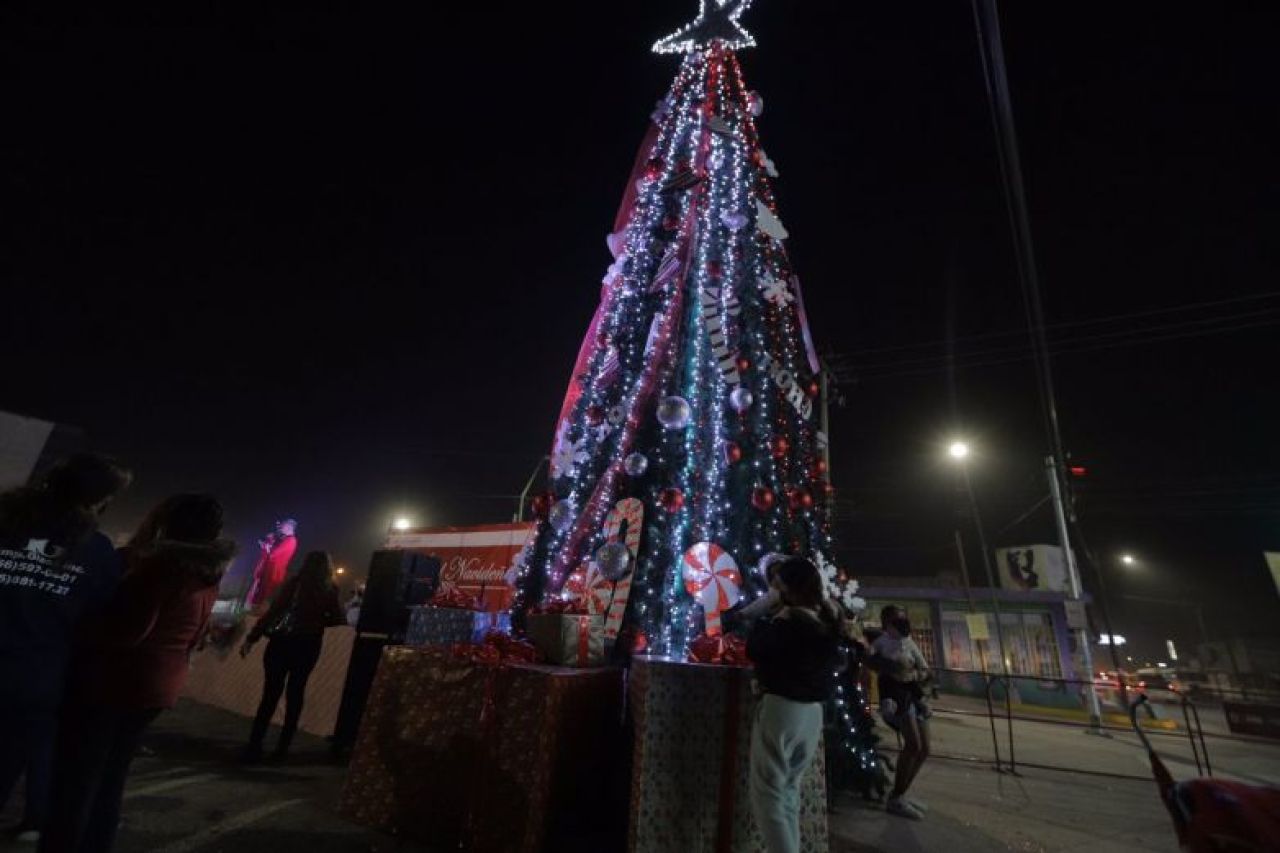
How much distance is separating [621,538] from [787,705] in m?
2.48

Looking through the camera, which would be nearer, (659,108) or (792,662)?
(792,662)

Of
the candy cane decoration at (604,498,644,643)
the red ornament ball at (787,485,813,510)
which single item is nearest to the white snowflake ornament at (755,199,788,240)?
the red ornament ball at (787,485,813,510)

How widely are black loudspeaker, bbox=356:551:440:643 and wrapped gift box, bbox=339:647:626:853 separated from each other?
1659 mm

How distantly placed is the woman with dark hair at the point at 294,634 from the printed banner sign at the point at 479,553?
7314mm

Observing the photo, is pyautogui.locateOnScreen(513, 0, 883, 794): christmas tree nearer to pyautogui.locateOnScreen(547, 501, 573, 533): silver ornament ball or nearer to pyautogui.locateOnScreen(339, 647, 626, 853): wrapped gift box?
pyautogui.locateOnScreen(547, 501, 573, 533): silver ornament ball

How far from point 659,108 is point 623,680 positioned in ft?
23.7

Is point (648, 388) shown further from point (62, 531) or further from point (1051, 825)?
point (1051, 825)

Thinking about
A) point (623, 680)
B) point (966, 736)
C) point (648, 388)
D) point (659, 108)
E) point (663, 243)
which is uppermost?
point (659, 108)

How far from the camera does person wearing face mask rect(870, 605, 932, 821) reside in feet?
16.2

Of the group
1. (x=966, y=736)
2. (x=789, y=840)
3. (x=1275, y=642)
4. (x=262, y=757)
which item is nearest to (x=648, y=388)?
(x=789, y=840)

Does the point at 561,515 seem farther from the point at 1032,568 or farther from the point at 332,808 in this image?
the point at 1032,568

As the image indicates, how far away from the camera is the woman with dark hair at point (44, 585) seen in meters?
2.16

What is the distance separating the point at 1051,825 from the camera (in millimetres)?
4805

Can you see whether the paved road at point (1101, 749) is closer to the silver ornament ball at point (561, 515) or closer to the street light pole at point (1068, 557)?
the street light pole at point (1068, 557)
